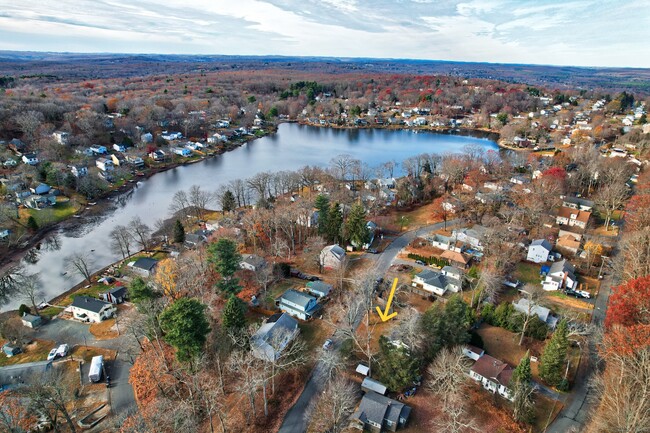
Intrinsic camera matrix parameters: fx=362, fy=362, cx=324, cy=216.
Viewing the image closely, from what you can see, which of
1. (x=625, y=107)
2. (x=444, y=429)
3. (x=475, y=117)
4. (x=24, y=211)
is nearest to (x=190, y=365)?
(x=444, y=429)

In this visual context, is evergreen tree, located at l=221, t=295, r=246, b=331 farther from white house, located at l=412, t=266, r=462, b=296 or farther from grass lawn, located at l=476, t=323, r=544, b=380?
grass lawn, located at l=476, t=323, r=544, b=380

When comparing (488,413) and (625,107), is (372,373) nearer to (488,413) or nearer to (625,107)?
(488,413)

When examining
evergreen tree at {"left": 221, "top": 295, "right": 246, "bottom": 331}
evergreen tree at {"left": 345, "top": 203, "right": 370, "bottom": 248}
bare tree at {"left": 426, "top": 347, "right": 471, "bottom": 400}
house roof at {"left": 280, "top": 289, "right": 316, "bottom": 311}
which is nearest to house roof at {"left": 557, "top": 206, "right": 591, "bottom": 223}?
evergreen tree at {"left": 345, "top": 203, "right": 370, "bottom": 248}

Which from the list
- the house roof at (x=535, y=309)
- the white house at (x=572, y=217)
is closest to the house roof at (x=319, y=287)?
the house roof at (x=535, y=309)

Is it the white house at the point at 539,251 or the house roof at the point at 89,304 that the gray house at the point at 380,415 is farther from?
the white house at the point at 539,251

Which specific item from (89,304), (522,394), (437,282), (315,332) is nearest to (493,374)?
(522,394)
